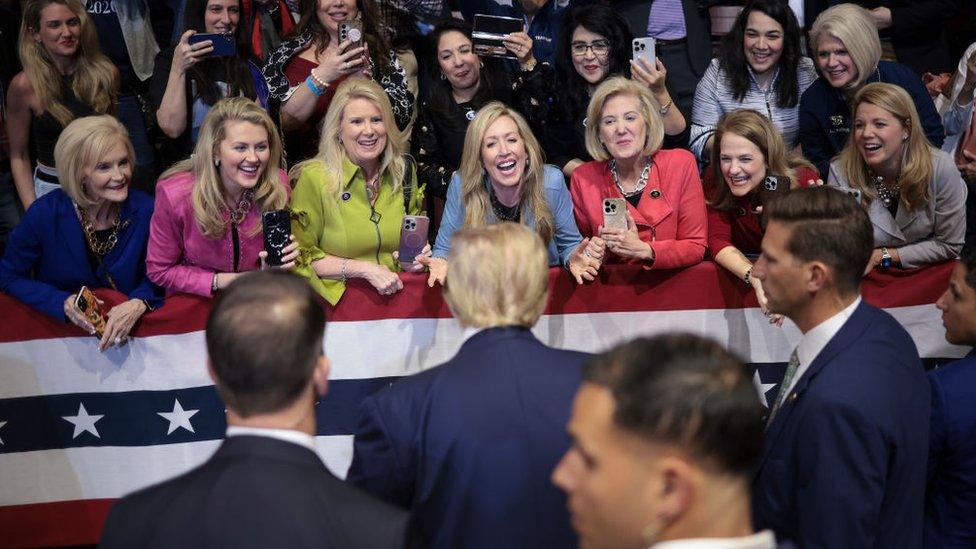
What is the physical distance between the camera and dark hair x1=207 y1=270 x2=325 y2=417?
8.79 ft

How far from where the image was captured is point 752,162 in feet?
18.5

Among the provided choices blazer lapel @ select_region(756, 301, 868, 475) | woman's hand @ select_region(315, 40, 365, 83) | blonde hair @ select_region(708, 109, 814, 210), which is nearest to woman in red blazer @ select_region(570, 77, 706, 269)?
blonde hair @ select_region(708, 109, 814, 210)

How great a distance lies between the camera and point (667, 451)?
2.08 metres

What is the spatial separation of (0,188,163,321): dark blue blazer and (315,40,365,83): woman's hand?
55.7 inches

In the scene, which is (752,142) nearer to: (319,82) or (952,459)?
(952,459)

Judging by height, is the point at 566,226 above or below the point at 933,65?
below

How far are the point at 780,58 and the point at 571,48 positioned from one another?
1.25m

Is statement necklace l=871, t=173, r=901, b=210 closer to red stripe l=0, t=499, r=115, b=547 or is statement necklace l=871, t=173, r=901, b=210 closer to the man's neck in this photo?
the man's neck

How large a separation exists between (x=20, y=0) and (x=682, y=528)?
690 centimetres

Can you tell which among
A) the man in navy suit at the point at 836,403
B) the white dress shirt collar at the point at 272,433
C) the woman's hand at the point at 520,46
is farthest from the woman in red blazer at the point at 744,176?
the white dress shirt collar at the point at 272,433

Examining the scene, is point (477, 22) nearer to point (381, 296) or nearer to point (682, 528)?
point (381, 296)

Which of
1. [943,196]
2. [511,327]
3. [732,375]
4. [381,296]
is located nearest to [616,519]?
[732,375]

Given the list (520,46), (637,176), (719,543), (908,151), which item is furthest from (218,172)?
(719,543)

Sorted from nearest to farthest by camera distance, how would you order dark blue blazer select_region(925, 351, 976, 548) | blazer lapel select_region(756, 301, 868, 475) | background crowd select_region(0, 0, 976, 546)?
blazer lapel select_region(756, 301, 868, 475) < dark blue blazer select_region(925, 351, 976, 548) < background crowd select_region(0, 0, 976, 546)
